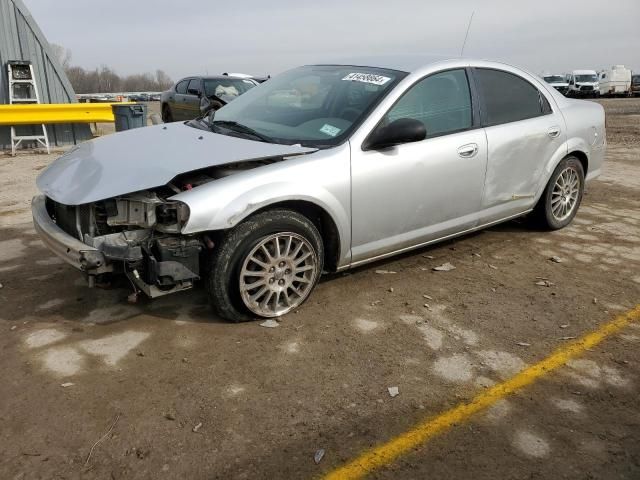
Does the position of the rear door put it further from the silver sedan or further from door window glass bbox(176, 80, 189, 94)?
door window glass bbox(176, 80, 189, 94)

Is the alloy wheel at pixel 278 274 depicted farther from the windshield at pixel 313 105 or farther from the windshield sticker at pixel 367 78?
the windshield sticker at pixel 367 78

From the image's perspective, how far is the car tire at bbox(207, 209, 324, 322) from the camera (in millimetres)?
3232

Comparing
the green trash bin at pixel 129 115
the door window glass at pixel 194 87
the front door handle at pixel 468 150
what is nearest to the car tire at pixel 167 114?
the door window glass at pixel 194 87

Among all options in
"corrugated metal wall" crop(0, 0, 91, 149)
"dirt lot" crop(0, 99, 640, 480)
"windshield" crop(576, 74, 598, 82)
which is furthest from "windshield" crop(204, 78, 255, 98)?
"windshield" crop(576, 74, 598, 82)

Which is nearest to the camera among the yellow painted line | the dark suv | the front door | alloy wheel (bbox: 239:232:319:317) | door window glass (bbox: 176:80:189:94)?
the yellow painted line

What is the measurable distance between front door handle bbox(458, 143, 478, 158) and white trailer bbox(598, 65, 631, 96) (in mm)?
42418

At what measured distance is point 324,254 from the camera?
3.76 metres

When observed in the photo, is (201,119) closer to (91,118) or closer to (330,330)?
(330,330)

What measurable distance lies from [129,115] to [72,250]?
29.5ft

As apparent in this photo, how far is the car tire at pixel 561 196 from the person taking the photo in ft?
16.8

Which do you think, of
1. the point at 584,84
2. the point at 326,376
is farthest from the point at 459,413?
the point at 584,84

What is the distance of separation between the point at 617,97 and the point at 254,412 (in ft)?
149

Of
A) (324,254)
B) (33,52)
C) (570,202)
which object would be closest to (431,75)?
(324,254)

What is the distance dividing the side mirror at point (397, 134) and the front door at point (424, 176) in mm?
66
